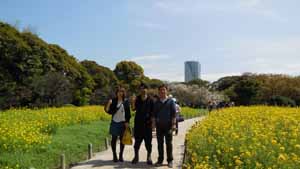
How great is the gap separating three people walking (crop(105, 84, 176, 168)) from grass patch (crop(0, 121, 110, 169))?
1754mm

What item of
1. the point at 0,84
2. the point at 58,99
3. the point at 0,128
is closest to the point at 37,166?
the point at 0,128

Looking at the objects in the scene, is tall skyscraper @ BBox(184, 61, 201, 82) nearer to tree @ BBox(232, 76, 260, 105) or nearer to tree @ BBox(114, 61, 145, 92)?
tree @ BBox(114, 61, 145, 92)

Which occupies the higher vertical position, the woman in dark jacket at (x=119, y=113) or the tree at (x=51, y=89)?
the tree at (x=51, y=89)

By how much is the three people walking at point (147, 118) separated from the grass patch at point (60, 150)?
5.75 feet

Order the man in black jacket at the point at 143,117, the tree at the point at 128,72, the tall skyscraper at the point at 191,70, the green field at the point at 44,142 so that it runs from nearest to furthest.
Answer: the green field at the point at 44,142 < the man in black jacket at the point at 143,117 < the tree at the point at 128,72 < the tall skyscraper at the point at 191,70

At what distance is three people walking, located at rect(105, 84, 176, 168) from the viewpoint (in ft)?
34.7

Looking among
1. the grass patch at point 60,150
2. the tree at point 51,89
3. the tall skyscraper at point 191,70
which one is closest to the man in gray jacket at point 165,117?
the grass patch at point 60,150

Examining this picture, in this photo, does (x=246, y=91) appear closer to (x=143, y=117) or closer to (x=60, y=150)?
(x=60, y=150)

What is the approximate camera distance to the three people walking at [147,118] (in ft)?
34.7

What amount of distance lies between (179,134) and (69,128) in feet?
17.0

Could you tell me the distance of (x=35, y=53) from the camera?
42.7 metres

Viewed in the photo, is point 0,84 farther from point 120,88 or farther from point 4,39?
point 120,88

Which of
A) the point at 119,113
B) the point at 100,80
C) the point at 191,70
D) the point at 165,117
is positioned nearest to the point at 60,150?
the point at 119,113

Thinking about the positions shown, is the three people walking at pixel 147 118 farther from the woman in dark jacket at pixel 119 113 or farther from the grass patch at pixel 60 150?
the grass patch at pixel 60 150
